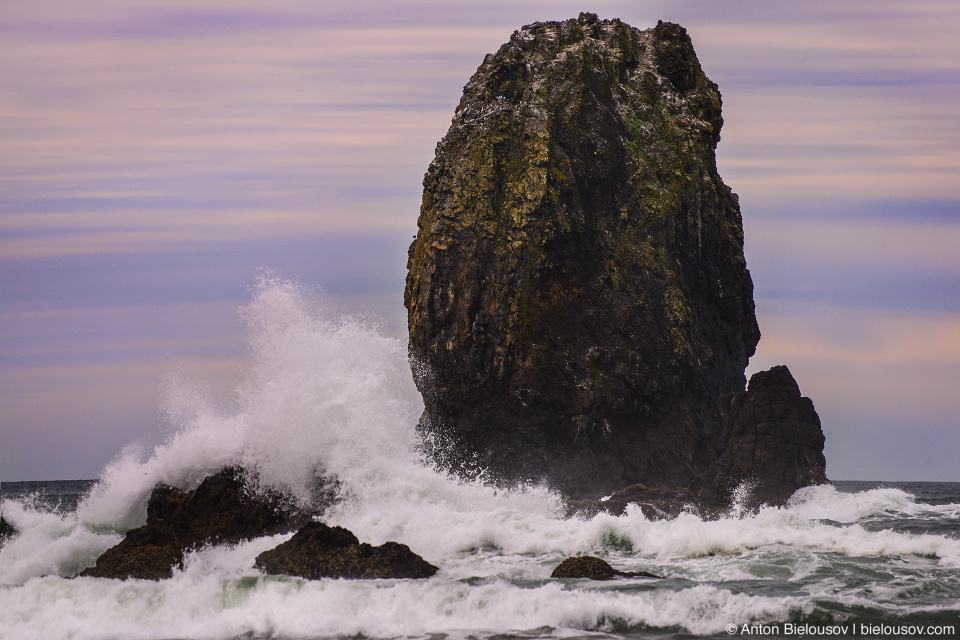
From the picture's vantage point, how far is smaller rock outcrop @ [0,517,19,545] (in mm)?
19709

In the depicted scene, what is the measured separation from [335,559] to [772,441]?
18151mm

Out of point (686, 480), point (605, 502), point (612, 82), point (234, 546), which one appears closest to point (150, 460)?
point (234, 546)

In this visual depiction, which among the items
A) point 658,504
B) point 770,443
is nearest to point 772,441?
point 770,443

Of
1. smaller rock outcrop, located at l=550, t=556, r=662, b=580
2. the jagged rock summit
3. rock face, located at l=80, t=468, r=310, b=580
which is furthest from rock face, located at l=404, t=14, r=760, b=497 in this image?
smaller rock outcrop, located at l=550, t=556, r=662, b=580

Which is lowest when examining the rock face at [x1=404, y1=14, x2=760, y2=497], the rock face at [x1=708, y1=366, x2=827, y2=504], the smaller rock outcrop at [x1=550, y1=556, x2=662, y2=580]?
the smaller rock outcrop at [x1=550, y1=556, x2=662, y2=580]

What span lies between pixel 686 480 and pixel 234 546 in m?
17.8

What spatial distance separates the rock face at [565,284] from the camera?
3344 cm

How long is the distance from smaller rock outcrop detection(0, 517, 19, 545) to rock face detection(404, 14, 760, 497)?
16225mm

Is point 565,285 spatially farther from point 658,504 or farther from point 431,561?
point 431,561

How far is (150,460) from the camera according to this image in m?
22.2

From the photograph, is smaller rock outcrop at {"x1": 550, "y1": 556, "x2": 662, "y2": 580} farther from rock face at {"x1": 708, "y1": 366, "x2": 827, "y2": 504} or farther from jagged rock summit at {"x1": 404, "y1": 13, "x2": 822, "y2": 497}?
jagged rock summit at {"x1": 404, "y1": 13, "x2": 822, "y2": 497}

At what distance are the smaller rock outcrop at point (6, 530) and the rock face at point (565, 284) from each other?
1622 centimetres

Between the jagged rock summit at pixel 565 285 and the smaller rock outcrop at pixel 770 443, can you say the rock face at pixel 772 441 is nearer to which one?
the smaller rock outcrop at pixel 770 443

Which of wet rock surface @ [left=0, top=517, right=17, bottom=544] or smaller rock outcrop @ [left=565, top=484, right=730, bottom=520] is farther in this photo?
smaller rock outcrop @ [left=565, top=484, right=730, bottom=520]
